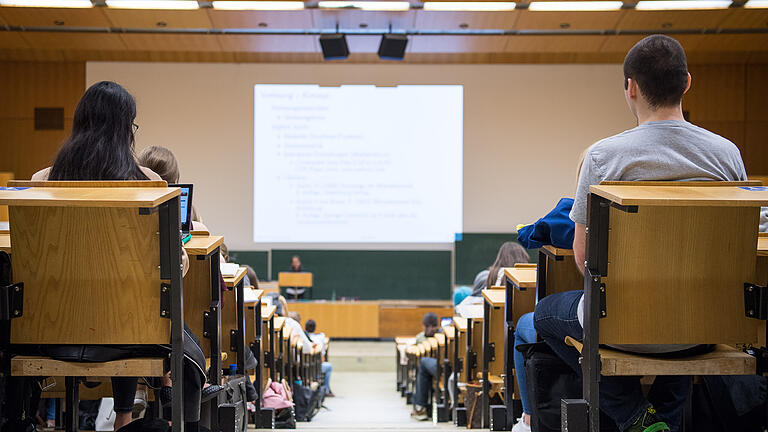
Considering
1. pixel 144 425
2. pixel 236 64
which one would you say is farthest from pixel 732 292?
pixel 236 64

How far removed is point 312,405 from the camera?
270 inches

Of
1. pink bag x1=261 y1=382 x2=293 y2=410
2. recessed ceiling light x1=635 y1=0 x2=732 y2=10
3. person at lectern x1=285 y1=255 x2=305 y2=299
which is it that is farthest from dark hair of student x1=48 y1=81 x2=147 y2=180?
person at lectern x1=285 y1=255 x2=305 y2=299

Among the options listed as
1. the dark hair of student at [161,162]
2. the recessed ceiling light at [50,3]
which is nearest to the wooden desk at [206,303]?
the dark hair of student at [161,162]

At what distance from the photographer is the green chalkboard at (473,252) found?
11341 mm

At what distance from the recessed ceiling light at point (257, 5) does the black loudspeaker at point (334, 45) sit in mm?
488

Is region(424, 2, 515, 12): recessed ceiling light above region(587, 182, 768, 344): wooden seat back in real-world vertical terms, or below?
above

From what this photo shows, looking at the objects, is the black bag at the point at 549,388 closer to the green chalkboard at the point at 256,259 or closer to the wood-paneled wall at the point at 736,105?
the green chalkboard at the point at 256,259

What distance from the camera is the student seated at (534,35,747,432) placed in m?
2.09

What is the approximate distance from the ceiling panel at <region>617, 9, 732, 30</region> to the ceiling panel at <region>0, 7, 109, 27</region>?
6501 mm

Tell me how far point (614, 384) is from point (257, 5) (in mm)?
7986

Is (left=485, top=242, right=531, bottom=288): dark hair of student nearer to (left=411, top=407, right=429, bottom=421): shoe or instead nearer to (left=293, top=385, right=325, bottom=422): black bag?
(left=293, top=385, right=325, bottom=422): black bag

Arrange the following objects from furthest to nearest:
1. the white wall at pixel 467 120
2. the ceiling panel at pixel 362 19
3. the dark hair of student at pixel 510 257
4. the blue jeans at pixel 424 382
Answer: the white wall at pixel 467 120
the ceiling panel at pixel 362 19
the blue jeans at pixel 424 382
the dark hair of student at pixel 510 257

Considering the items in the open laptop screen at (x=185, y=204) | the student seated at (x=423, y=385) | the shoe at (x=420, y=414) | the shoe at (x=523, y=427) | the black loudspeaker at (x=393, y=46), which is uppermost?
the black loudspeaker at (x=393, y=46)

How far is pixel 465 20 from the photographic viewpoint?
9.70m
